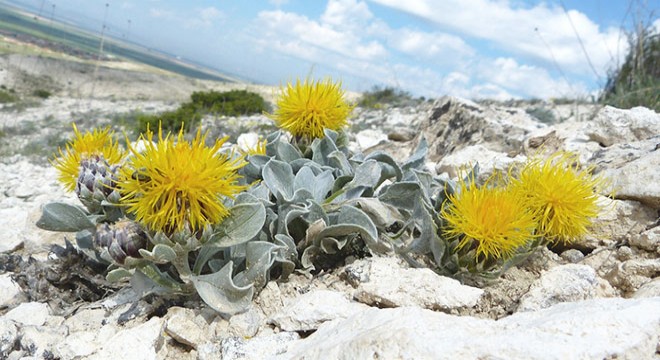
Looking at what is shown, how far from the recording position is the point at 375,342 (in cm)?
172

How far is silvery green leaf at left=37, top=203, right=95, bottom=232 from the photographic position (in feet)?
9.18

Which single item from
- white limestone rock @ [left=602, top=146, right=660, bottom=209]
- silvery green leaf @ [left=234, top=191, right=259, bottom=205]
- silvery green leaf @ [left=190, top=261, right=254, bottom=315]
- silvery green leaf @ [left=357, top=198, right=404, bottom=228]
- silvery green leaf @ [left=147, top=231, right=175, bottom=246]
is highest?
white limestone rock @ [left=602, top=146, right=660, bottom=209]

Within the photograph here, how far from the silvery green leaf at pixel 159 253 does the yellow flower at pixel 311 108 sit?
4.58 ft

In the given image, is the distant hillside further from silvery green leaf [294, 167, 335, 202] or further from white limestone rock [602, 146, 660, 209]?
white limestone rock [602, 146, 660, 209]

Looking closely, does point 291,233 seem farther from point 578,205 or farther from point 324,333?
point 578,205

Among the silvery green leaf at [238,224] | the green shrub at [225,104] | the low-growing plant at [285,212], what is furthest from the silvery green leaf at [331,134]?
the green shrub at [225,104]

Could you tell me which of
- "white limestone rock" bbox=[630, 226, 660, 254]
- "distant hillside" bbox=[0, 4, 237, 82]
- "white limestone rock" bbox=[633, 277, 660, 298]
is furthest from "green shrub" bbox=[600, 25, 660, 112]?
"distant hillside" bbox=[0, 4, 237, 82]

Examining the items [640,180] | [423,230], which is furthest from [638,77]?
[423,230]

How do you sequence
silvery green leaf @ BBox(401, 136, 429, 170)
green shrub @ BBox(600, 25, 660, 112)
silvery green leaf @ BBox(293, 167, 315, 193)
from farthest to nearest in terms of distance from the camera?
green shrub @ BBox(600, 25, 660, 112)
silvery green leaf @ BBox(401, 136, 429, 170)
silvery green leaf @ BBox(293, 167, 315, 193)

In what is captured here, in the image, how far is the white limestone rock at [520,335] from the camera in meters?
1.57

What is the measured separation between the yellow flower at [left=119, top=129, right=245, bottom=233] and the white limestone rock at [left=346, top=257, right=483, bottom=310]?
0.81 meters

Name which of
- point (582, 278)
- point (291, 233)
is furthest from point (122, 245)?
point (582, 278)

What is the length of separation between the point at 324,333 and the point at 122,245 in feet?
3.19

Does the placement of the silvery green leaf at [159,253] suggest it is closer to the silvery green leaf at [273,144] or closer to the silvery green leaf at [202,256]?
the silvery green leaf at [202,256]
